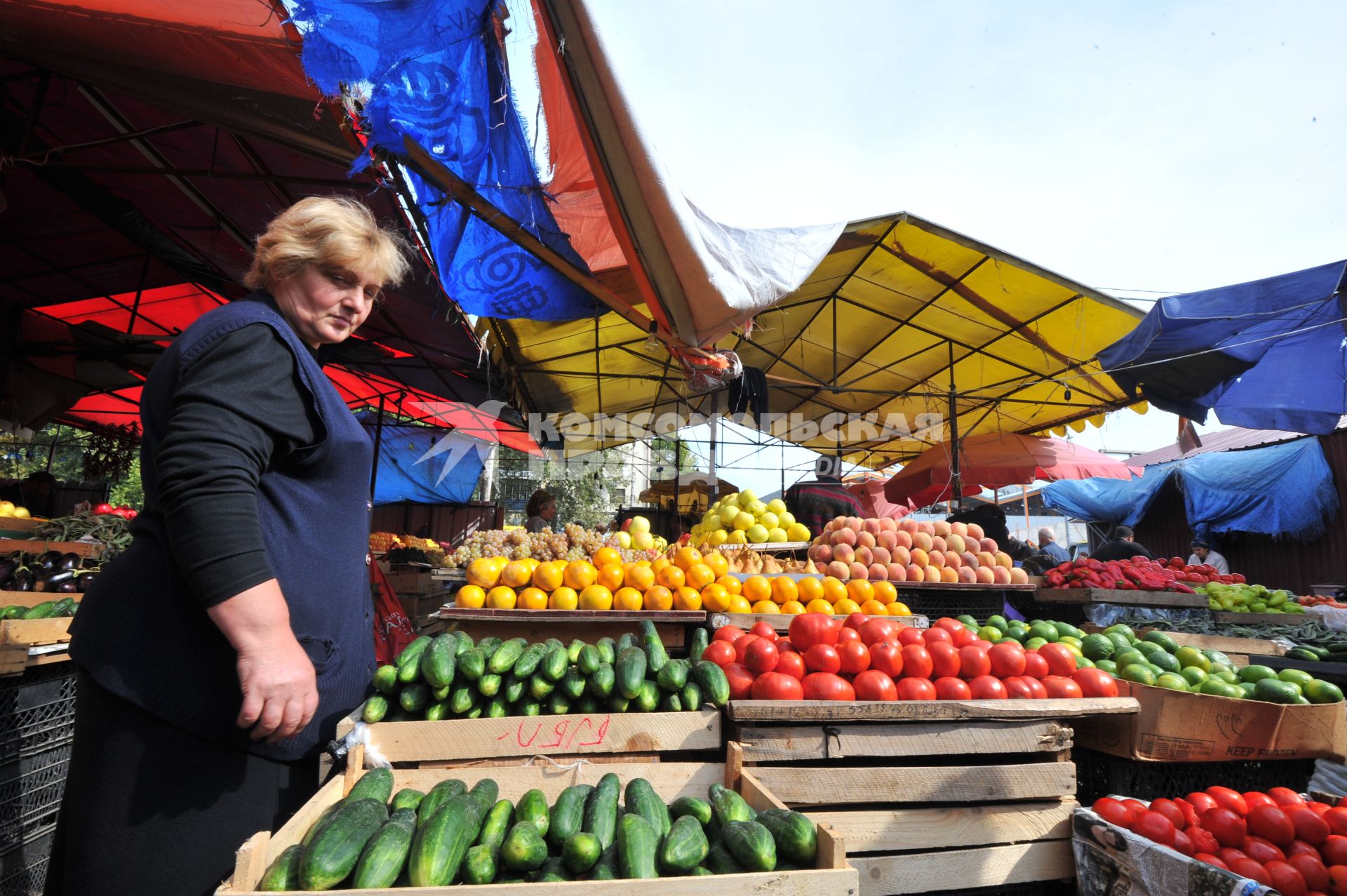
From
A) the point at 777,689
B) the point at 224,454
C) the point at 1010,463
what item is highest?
the point at 1010,463

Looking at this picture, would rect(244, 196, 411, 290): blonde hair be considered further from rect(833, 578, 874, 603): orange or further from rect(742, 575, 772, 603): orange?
rect(833, 578, 874, 603): orange

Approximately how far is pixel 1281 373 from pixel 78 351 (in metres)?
13.4

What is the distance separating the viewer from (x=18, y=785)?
2.67m

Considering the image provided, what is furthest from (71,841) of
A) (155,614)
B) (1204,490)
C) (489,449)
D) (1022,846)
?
(1204,490)

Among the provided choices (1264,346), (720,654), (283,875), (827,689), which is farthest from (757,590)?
(1264,346)

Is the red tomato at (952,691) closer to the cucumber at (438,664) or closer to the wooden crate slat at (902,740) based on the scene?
the wooden crate slat at (902,740)

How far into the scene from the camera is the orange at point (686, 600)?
3.30m

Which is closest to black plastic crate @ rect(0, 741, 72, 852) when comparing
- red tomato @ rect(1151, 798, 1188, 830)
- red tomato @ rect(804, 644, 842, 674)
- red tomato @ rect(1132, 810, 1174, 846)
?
red tomato @ rect(804, 644, 842, 674)

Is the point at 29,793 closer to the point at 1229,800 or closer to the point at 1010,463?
the point at 1229,800

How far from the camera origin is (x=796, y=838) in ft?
5.14

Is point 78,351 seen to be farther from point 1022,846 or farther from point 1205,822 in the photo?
point 1205,822

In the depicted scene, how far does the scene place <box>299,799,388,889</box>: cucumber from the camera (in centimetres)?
132

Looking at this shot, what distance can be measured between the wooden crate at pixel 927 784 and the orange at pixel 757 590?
1.21 m

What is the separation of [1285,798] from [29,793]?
5.22m
